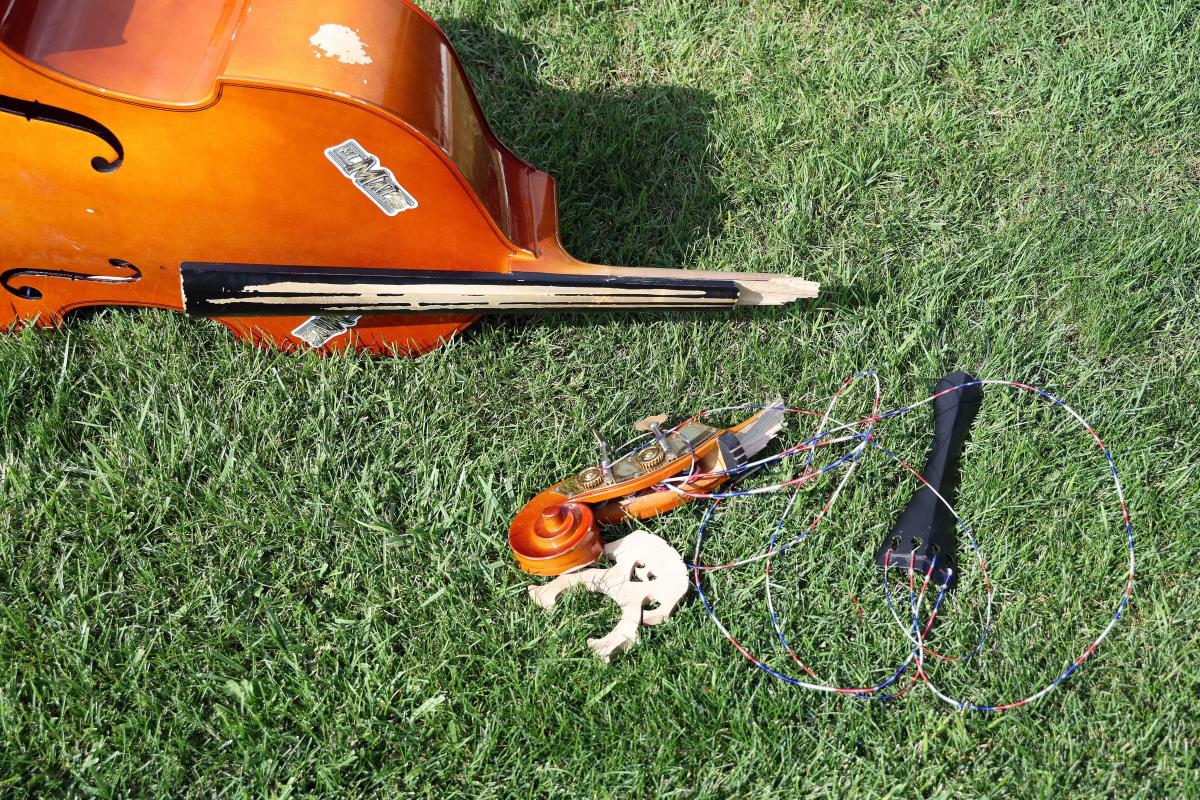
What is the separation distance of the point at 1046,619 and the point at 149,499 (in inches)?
89.5

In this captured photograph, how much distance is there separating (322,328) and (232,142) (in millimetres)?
620

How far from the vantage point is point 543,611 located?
250cm

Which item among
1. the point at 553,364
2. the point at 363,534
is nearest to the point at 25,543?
the point at 363,534

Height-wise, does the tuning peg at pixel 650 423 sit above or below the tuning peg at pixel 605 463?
above

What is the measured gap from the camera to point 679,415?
2906 mm

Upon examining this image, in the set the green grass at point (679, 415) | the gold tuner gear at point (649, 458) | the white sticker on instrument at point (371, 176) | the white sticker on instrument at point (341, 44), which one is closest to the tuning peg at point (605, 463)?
the gold tuner gear at point (649, 458)

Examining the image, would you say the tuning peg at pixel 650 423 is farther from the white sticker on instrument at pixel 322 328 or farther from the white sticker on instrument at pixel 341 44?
the white sticker on instrument at pixel 341 44

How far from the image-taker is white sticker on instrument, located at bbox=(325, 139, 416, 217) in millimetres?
2443

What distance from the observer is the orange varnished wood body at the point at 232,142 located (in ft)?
7.72

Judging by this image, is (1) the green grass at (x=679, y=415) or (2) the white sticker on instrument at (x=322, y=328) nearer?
(1) the green grass at (x=679, y=415)

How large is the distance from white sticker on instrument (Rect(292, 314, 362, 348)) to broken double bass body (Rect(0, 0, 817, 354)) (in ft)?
0.04

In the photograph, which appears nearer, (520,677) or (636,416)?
(520,677)

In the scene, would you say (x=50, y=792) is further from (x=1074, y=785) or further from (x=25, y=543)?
(x=1074, y=785)

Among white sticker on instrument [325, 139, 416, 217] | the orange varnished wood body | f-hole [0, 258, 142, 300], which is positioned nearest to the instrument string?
the orange varnished wood body
